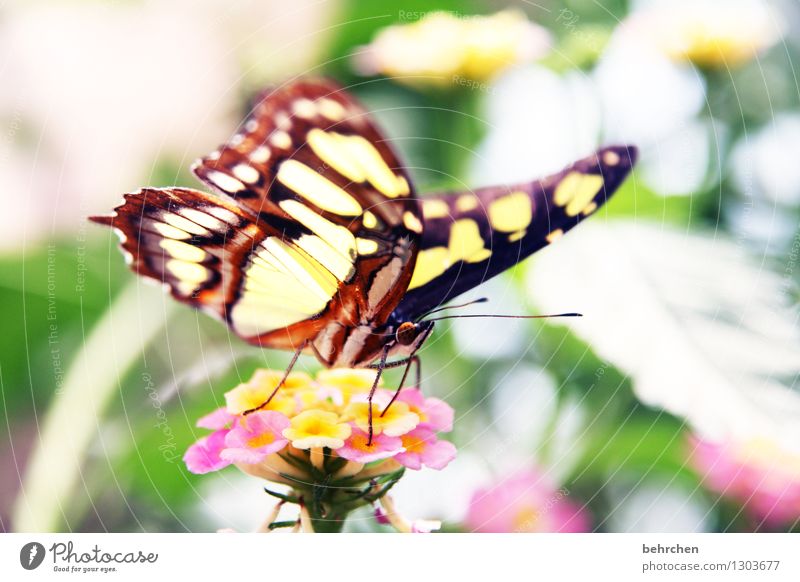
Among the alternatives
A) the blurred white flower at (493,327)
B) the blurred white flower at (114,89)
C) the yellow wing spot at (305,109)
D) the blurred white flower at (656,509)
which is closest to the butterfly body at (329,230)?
the yellow wing spot at (305,109)

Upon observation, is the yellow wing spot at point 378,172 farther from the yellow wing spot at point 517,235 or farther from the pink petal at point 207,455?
the pink petal at point 207,455

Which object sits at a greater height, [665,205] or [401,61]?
[401,61]

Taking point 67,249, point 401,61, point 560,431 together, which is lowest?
point 560,431

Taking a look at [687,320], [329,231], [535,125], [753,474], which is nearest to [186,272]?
[329,231]

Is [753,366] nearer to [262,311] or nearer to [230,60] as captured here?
[262,311]

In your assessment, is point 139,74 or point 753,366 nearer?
point 753,366

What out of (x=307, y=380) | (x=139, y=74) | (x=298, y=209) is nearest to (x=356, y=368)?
(x=307, y=380)

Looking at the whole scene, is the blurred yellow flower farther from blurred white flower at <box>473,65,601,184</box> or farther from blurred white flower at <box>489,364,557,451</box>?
blurred white flower at <box>489,364,557,451</box>
